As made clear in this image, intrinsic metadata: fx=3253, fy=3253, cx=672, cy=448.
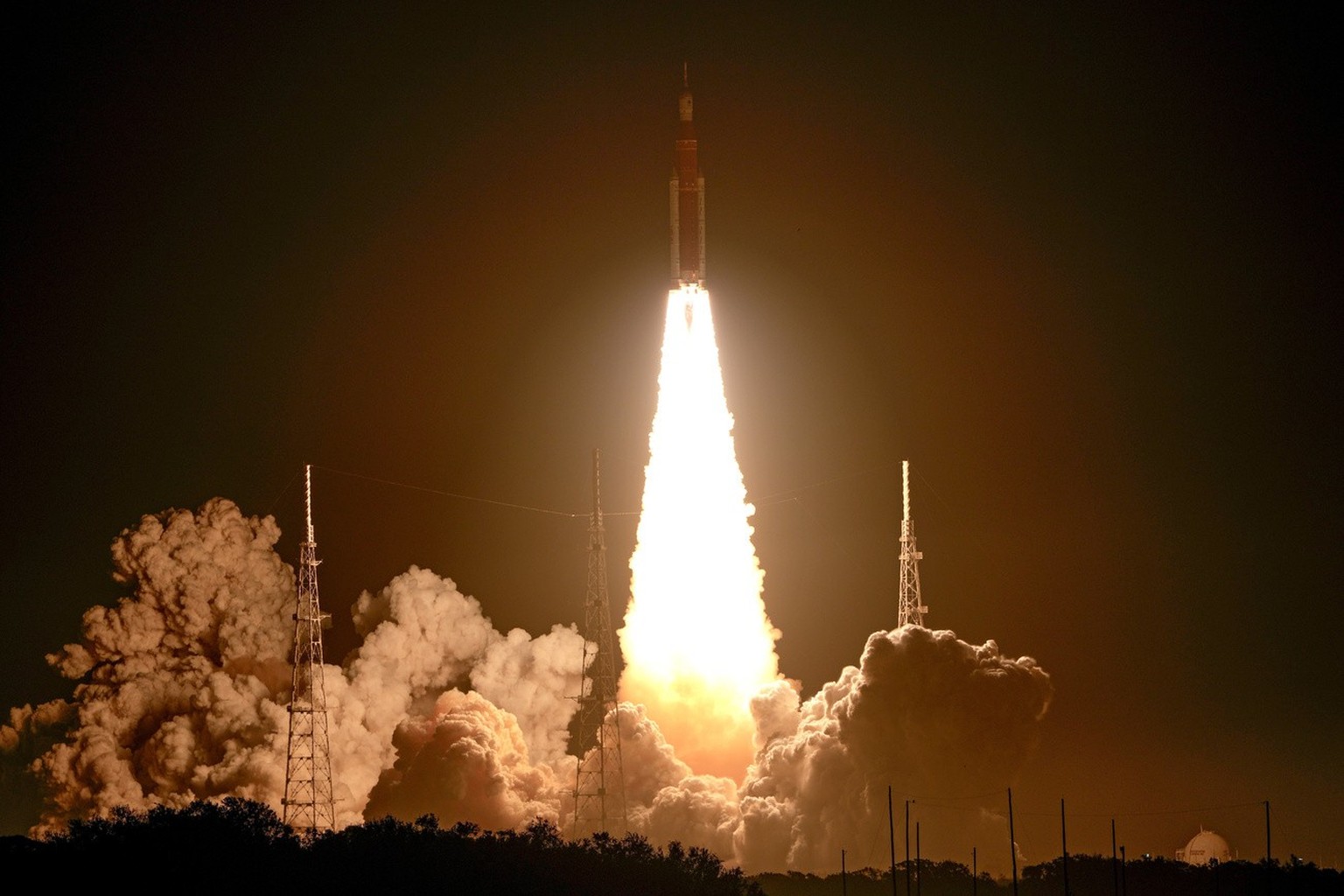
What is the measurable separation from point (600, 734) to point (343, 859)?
383 inches

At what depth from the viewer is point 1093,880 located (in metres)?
85.9

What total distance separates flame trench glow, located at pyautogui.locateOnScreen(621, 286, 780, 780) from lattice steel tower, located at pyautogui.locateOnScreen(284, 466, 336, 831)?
28.0 ft

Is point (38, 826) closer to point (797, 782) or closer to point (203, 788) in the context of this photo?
point (203, 788)

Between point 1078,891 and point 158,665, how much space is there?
26.6 m

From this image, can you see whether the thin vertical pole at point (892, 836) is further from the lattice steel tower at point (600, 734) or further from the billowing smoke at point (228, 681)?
the billowing smoke at point (228, 681)

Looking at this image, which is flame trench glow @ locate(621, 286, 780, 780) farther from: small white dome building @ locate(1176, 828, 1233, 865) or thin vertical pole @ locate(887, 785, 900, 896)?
small white dome building @ locate(1176, 828, 1233, 865)

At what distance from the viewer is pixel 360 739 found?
90250 mm

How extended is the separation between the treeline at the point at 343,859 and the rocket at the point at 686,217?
50.0 ft

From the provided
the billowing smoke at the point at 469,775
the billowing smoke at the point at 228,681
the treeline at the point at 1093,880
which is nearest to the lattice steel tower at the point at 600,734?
the billowing smoke at the point at 469,775

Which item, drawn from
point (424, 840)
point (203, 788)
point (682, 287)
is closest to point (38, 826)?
point (203, 788)

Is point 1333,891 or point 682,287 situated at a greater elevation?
point 682,287

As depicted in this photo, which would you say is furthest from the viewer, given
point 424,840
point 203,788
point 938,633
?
point 203,788

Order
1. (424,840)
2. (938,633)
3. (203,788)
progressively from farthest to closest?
(203,788) → (938,633) → (424,840)

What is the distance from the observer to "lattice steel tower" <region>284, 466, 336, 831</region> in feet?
264
